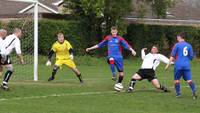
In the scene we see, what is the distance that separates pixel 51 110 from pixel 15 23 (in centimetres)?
1642

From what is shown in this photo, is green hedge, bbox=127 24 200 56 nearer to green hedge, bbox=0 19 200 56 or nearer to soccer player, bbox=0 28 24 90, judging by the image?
green hedge, bbox=0 19 200 56

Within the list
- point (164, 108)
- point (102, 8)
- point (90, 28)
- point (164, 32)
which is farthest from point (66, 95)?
point (164, 32)

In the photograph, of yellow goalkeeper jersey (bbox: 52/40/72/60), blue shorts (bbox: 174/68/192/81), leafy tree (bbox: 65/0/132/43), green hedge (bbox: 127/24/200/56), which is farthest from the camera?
green hedge (bbox: 127/24/200/56)

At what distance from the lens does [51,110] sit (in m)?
14.5

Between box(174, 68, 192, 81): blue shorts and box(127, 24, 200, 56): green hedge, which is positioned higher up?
box(174, 68, 192, 81): blue shorts

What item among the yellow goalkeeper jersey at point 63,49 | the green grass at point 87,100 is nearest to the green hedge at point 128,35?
the yellow goalkeeper jersey at point 63,49

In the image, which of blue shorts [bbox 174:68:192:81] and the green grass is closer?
the green grass

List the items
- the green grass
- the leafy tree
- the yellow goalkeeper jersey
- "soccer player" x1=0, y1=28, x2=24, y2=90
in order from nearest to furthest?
the green grass
"soccer player" x1=0, y1=28, x2=24, y2=90
the yellow goalkeeper jersey
the leafy tree

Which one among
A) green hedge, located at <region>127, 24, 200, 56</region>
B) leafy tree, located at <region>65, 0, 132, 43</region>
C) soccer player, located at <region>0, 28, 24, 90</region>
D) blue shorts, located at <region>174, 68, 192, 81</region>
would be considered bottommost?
green hedge, located at <region>127, 24, 200, 56</region>

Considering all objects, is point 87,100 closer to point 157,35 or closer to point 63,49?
point 63,49

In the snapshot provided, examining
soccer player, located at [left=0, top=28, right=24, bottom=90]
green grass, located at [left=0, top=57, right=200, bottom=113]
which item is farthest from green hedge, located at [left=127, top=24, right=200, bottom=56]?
soccer player, located at [left=0, top=28, right=24, bottom=90]

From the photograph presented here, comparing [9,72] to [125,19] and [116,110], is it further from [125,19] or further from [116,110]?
[125,19]

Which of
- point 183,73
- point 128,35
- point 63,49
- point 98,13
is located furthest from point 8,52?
point 128,35

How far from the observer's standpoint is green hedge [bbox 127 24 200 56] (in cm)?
4859
